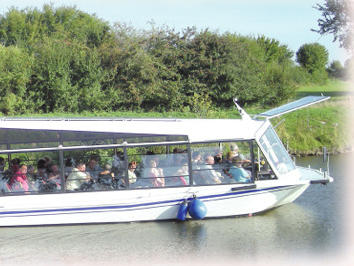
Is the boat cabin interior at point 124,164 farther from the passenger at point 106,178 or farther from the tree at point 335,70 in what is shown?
the tree at point 335,70

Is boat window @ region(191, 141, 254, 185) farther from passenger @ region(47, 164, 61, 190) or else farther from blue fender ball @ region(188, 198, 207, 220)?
passenger @ region(47, 164, 61, 190)

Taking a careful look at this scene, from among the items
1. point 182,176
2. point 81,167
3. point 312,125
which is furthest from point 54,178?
point 312,125

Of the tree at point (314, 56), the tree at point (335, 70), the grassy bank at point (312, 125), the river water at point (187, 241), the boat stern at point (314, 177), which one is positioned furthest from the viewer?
the tree at point (314, 56)

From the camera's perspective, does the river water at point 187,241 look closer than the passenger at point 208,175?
Yes

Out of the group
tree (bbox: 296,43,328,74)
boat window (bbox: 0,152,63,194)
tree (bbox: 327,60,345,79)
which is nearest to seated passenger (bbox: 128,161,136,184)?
boat window (bbox: 0,152,63,194)

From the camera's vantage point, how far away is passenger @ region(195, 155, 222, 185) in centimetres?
1277

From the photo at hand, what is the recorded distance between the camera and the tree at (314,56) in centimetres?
5506

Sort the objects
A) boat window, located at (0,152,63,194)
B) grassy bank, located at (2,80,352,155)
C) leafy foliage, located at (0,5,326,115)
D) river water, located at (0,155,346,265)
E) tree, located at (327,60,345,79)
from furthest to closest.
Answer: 1. tree, located at (327,60,345,79)
2. leafy foliage, located at (0,5,326,115)
3. grassy bank, located at (2,80,352,155)
4. boat window, located at (0,152,63,194)
5. river water, located at (0,155,346,265)

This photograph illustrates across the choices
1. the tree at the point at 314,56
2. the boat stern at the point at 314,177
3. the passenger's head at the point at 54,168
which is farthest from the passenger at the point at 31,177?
the tree at the point at 314,56

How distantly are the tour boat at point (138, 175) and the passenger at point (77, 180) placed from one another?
0.02 meters

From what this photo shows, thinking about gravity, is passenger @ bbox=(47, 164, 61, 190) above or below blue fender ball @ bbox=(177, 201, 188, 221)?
above

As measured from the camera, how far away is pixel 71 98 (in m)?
30.5

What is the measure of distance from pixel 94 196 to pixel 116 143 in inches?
49.8

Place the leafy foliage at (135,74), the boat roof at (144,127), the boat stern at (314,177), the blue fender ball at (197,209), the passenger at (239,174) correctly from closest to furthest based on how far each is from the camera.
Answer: the blue fender ball at (197,209) → the boat roof at (144,127) → the passenger at (239,174) → the boat stern at (314,177) → the leafy foliage at (135,74)
